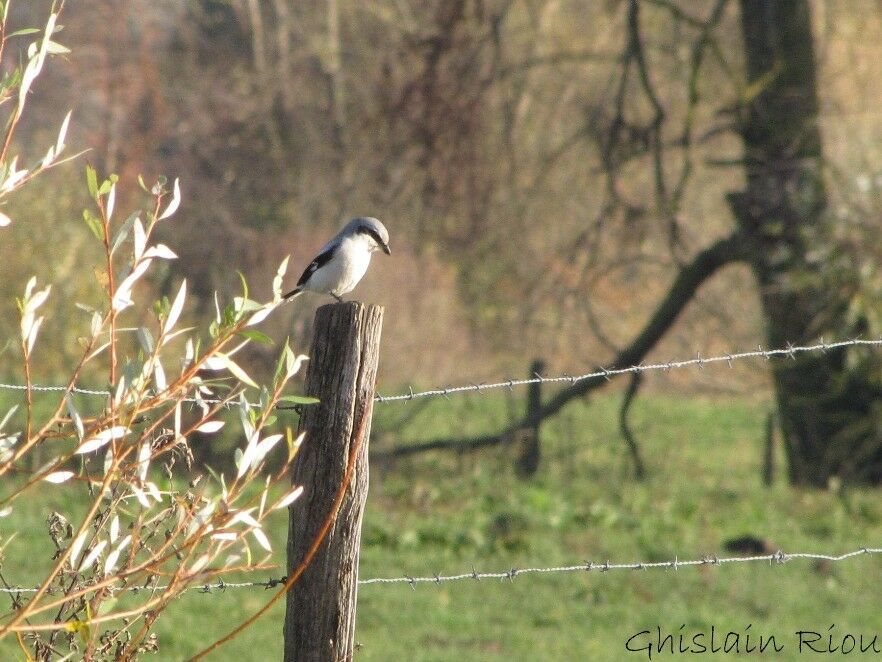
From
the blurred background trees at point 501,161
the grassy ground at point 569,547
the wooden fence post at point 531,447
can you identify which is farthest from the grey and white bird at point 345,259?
the wooden fence post at point 531,447

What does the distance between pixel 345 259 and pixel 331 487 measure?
295 cm

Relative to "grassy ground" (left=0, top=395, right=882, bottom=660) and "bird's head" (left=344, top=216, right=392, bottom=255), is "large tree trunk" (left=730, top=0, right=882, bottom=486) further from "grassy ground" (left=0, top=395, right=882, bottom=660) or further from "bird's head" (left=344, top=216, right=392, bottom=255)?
"bird's head" (left=344, top=216, right=392, bottom=255)

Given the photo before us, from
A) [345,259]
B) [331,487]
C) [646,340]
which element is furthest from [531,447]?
[331,487]

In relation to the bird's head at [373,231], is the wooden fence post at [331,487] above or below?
below

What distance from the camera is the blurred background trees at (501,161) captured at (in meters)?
12.4

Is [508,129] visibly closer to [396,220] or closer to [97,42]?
[396,220]

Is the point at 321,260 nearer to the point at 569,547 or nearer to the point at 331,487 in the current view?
the point at 331,487

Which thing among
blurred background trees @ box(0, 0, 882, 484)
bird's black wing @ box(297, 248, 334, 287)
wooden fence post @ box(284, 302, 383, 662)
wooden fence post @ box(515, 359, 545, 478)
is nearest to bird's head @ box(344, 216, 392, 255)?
bird's black wing @ box(297, 248, 334, 287)

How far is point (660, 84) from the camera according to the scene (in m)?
15.9

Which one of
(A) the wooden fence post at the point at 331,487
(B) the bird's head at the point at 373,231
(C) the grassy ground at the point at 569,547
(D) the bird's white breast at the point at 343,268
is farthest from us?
(C) the grassy ground at the point at 569,547

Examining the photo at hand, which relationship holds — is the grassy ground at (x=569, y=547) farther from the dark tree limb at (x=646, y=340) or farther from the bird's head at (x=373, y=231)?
the bird's head at (x=373, y=231)

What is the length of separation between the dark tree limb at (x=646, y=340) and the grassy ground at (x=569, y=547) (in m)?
0.21

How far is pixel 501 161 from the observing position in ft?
48.4

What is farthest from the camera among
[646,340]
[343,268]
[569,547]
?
[646,340]
